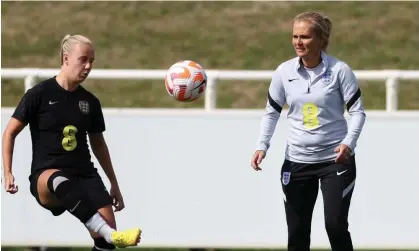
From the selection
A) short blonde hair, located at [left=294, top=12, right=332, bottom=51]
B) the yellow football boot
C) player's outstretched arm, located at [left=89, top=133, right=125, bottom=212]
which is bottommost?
the yellow football boot

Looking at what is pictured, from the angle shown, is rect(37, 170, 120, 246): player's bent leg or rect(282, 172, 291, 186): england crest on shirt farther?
rect(282, 172, 291, 186): england crest on shirt

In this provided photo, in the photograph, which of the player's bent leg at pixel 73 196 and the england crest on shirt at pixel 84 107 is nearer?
the player's bent leg at pixel 73 196

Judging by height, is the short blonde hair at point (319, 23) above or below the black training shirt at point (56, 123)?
above

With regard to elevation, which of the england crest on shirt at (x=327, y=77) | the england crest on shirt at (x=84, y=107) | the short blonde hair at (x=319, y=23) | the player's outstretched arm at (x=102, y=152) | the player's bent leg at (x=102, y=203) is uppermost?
the short blonde hair at (x=319, y=23)

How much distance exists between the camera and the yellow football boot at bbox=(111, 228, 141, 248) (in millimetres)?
6590

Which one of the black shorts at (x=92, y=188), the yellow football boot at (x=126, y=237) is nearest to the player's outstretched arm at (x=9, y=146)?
the black shorts at (x=92, y=188)

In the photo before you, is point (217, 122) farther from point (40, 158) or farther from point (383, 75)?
point (40, 158)

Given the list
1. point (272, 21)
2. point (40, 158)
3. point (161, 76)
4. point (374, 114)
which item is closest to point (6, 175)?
point (40, 158)

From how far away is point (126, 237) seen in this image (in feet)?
21.7

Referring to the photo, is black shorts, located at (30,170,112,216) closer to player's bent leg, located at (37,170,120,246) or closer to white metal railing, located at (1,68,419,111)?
player's bent leg, located at (37,170,120,246)

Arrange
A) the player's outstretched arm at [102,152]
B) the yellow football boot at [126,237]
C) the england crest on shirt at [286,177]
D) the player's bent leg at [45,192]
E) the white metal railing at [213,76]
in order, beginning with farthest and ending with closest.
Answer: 1. the white metal railing at [213,76]
2. the player's outstretched arm at [102,152]
3. the england crest on shirt at [286,177]
4. the player's bent leg at [45,192]
5. the yellow football boot at [126,237]

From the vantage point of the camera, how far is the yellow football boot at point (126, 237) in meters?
6.59

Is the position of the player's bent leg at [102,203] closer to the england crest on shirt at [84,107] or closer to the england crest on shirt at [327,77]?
the england crest on shirt at [84,107]

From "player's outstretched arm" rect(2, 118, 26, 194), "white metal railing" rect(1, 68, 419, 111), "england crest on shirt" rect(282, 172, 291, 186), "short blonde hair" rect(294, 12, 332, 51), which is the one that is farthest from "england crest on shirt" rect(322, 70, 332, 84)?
"white metal railing" rect(1, 68, 419, 111)
